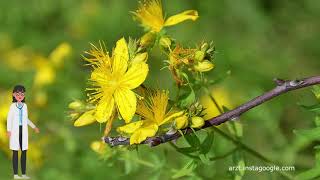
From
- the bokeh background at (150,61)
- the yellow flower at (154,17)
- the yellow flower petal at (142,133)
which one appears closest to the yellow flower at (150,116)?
the yellow flower petal at (142,133)

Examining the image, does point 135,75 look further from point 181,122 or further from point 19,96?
point 19,96

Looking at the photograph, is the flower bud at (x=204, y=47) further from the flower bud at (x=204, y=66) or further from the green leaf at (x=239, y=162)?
the green leaf at (x=239, y=162)

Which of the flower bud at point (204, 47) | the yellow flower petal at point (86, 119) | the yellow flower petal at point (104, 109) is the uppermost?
the flower bud at point (204, 47)

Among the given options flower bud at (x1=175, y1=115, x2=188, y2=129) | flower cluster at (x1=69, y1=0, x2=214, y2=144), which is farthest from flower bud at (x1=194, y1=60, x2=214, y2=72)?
flower bud at (x1=175, y1=115, x2=188, y2=129)

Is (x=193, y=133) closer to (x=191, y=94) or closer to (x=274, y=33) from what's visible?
(x=191, y=94)

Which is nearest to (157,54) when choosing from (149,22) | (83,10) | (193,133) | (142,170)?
(83,10)

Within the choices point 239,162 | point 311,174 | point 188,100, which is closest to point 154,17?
→ point 188,100
